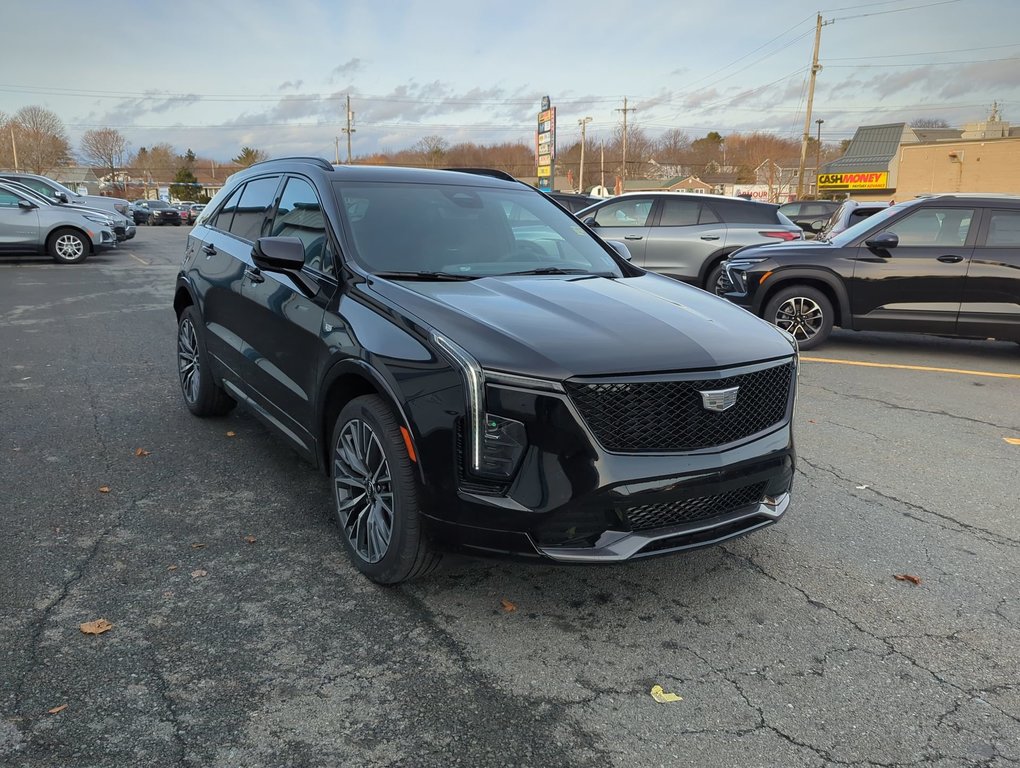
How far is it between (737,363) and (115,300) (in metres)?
11.4

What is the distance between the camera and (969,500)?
448cm

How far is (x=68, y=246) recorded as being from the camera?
17766mm

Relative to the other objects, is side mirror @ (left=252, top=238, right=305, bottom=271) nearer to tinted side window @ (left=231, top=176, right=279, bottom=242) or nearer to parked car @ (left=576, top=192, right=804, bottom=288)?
tinted side window @ (left=231, top=176, right=279, bottom=242)

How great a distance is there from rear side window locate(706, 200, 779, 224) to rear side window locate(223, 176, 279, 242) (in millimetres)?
8354

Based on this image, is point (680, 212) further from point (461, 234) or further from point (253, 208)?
point (461, 234)

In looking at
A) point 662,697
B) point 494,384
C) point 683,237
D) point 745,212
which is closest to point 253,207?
point 494,384

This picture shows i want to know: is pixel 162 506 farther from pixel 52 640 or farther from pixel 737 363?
pixel 737 363

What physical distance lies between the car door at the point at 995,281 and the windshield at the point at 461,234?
5.47 m

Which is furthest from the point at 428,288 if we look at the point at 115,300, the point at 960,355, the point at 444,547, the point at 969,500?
the point at 115,300

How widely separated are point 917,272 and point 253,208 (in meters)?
6.82

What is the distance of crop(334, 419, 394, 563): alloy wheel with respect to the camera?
326 centimetres

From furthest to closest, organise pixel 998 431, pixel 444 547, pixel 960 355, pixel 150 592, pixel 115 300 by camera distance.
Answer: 1. pixel 115 300
2. pixel 960 355
3. pixel 998 431
4. pixel 150 592
5. pixel 444 547

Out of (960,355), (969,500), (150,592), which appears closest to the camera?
(150,592)

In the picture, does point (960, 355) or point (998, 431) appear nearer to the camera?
point (998, 431)
